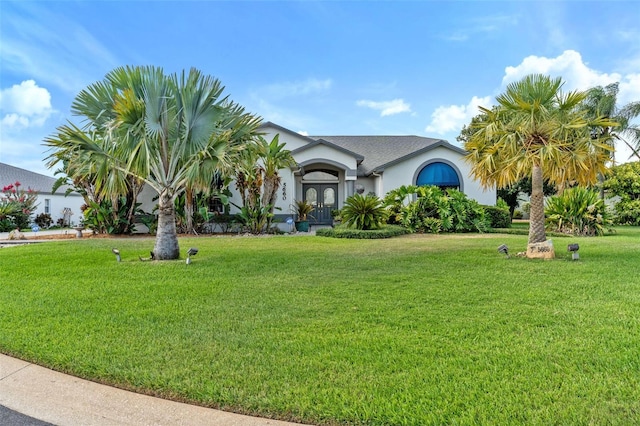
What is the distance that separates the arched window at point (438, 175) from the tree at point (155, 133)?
1478cm

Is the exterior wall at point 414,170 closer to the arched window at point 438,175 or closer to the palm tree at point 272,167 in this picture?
the arched window at point 438,175

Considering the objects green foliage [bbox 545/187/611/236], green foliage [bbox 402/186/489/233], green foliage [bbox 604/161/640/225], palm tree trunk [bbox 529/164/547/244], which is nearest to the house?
green foliage [bbox 402/186/489/233]

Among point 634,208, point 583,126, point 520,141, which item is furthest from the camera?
point 634,208

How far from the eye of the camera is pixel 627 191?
23.4 meters

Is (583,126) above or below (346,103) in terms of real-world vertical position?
below

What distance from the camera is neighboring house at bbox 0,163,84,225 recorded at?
30.3 meters

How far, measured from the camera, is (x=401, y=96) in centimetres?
2289

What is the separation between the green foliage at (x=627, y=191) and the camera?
74.6ft

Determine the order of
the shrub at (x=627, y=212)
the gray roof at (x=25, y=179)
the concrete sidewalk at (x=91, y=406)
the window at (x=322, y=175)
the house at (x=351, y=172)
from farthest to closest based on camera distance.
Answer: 1. the gray roof at (x=25, y=179)
2. the window at (x=322, y=175)
3. the shrub at (x=627, y=212)
4. the house at (x=351, y=172)
5. the concrete sidewalk at (x=91, y=406)

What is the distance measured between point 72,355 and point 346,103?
22450 mm

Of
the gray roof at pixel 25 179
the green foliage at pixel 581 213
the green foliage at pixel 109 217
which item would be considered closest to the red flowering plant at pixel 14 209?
the gray roof at pixel 25 179

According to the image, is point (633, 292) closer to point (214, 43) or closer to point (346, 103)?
point (214, 43)

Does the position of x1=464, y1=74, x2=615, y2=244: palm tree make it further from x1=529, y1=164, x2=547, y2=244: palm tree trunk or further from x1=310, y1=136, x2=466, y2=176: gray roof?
x1=310, y1=136, x2=466, y2=176: gray roof

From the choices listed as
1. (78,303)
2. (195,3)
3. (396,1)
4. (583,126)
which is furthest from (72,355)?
(396,1)
